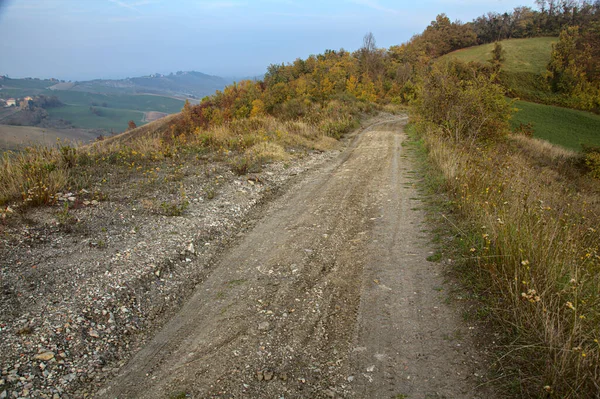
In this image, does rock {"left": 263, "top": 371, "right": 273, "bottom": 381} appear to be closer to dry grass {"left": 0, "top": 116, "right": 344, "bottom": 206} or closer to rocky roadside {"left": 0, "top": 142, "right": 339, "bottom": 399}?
rocky roadside {"left": 0, "top": 142, "right": 339, "bottom": 399}

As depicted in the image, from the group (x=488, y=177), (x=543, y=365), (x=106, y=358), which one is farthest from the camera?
(x=488, y=177)

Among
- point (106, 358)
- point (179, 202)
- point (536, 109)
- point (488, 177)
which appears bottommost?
point (106, 358)

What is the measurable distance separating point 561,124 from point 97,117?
500 feet

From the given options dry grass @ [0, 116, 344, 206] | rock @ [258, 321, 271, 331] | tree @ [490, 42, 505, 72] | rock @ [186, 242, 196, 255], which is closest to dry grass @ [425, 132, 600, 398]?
rock @ [258, 321, 271, 331]

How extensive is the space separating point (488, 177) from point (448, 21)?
9947 centimetres

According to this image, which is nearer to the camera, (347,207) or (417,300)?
(417,300)

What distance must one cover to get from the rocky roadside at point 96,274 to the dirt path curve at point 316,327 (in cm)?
34

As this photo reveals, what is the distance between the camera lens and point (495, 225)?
427 cm

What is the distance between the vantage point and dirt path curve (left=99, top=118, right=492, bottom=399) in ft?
9.17

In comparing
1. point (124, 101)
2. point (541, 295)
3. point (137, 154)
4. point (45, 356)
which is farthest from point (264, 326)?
point (124, 101)

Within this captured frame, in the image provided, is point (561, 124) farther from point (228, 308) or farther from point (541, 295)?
point (228, 308)

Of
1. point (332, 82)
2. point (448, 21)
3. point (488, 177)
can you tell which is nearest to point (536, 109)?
point (332, 82)

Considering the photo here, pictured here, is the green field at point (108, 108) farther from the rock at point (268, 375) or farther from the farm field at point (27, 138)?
the rock at point (268, 375)

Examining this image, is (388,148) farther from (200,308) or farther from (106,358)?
(106,358)
